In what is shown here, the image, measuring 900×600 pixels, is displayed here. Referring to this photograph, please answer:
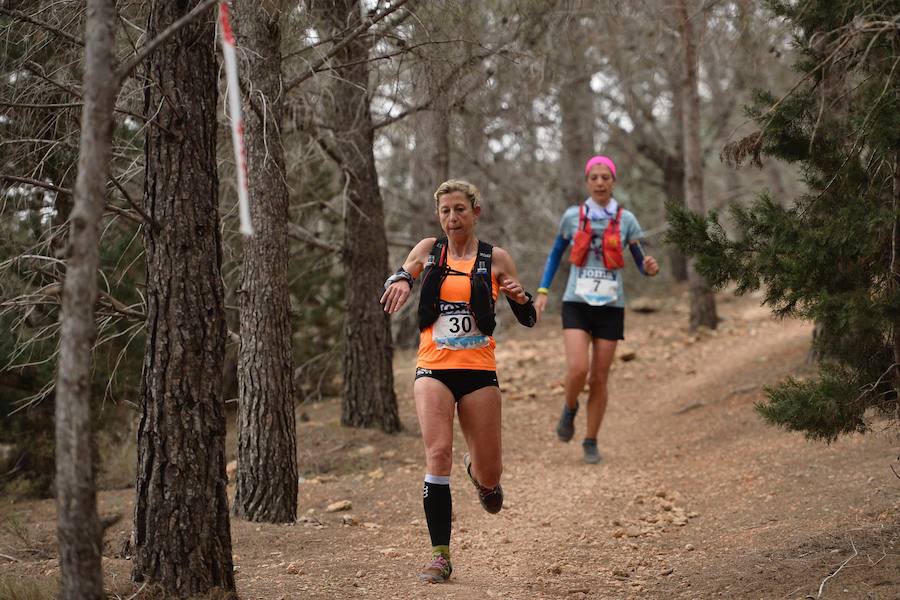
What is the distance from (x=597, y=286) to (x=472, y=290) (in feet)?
9.99

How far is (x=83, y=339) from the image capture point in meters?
2.88

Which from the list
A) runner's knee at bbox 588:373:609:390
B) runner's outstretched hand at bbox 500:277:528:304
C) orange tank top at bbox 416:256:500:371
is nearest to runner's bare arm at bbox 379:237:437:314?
orange tank top at bbox 416:256:500:371

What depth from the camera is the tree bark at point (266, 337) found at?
6184 millimetres

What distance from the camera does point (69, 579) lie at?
9.74ft

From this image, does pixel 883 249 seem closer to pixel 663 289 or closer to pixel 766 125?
pixel 766 125

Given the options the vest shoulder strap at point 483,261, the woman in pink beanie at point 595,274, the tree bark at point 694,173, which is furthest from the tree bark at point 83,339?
the tree bark at point 694,173

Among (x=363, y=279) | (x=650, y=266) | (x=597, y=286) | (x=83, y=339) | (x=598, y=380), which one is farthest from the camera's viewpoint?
(x=363, y=279)

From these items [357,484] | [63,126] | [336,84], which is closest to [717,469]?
[357,484]

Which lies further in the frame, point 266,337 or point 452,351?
point 266,337

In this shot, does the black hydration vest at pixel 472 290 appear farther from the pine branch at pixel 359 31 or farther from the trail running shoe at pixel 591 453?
the trail running shoe at pixel 591 453

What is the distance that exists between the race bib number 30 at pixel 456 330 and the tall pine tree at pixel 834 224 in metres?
1.19

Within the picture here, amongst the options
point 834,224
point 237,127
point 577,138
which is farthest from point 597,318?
point 577,138

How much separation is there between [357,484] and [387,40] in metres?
3.80

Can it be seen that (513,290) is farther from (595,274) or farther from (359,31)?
(595,274)
